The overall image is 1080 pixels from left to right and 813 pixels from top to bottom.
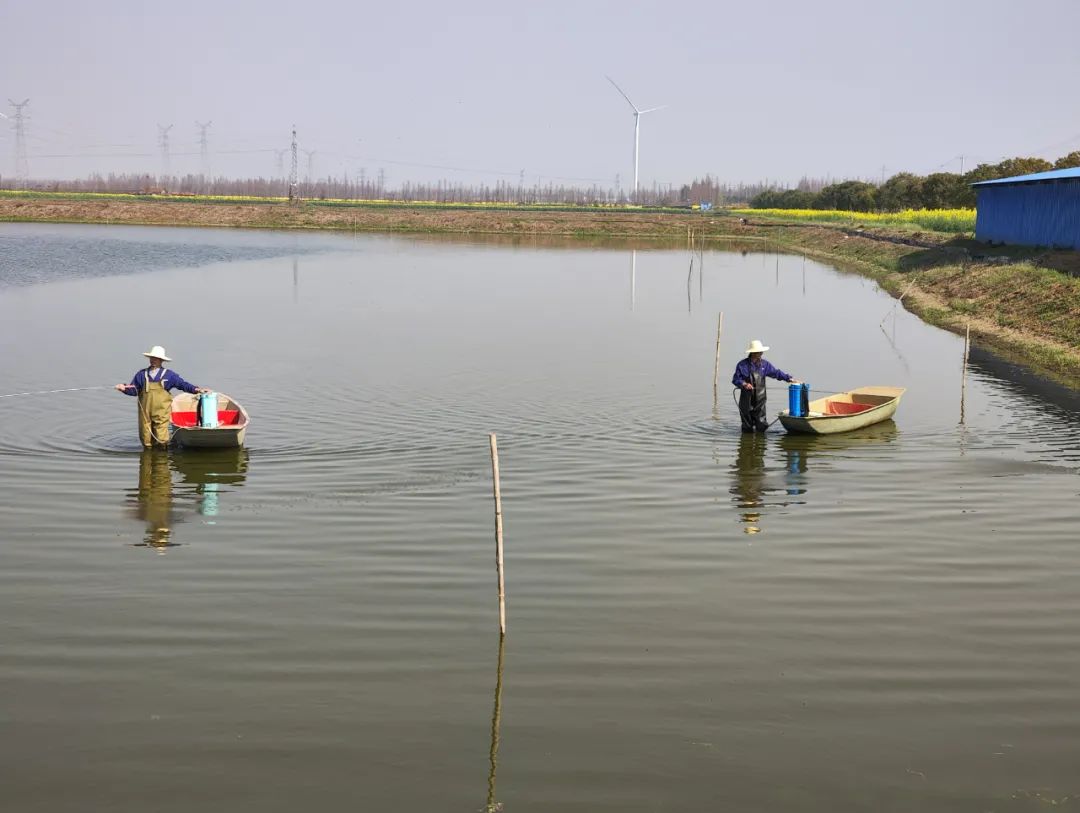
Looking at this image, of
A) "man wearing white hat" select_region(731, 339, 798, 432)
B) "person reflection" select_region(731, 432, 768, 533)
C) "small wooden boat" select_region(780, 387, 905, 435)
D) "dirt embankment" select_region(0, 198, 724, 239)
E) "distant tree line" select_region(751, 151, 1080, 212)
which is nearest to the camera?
"person reflection" select_region(731, 432, 768, 533)

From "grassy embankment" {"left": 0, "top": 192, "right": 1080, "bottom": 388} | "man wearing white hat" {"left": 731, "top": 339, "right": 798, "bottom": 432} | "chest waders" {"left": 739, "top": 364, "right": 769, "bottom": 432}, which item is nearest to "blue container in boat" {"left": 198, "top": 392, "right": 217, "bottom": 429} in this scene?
"man wearing white hat" {"left": 731, "top": 339, "right": 798, "bottom": 432}

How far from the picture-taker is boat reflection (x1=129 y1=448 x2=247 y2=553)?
45.6ft

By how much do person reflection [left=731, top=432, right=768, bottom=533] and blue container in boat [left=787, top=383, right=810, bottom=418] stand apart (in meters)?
0.69

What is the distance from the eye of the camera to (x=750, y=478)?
1672 cm

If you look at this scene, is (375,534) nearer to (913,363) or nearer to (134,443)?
(134,443)

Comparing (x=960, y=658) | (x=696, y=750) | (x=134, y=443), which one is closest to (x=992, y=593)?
(x=960, y=658)

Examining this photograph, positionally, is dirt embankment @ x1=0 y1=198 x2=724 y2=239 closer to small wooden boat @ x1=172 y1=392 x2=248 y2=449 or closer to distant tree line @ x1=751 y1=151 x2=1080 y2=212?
distant tree line @ x1=751 y1=151 x2=1080 y2=212

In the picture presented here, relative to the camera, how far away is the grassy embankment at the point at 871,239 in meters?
33.1

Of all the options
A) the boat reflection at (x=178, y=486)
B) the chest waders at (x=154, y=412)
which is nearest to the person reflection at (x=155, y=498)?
the boat reflection at (x=178, y=486)

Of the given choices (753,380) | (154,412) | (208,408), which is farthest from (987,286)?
(154,412)

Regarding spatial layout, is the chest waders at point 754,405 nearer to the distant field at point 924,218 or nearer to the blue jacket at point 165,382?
the blue jacket at point 165,382

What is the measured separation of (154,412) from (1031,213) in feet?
126

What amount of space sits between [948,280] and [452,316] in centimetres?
Answer: 1910

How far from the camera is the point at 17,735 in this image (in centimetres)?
834
